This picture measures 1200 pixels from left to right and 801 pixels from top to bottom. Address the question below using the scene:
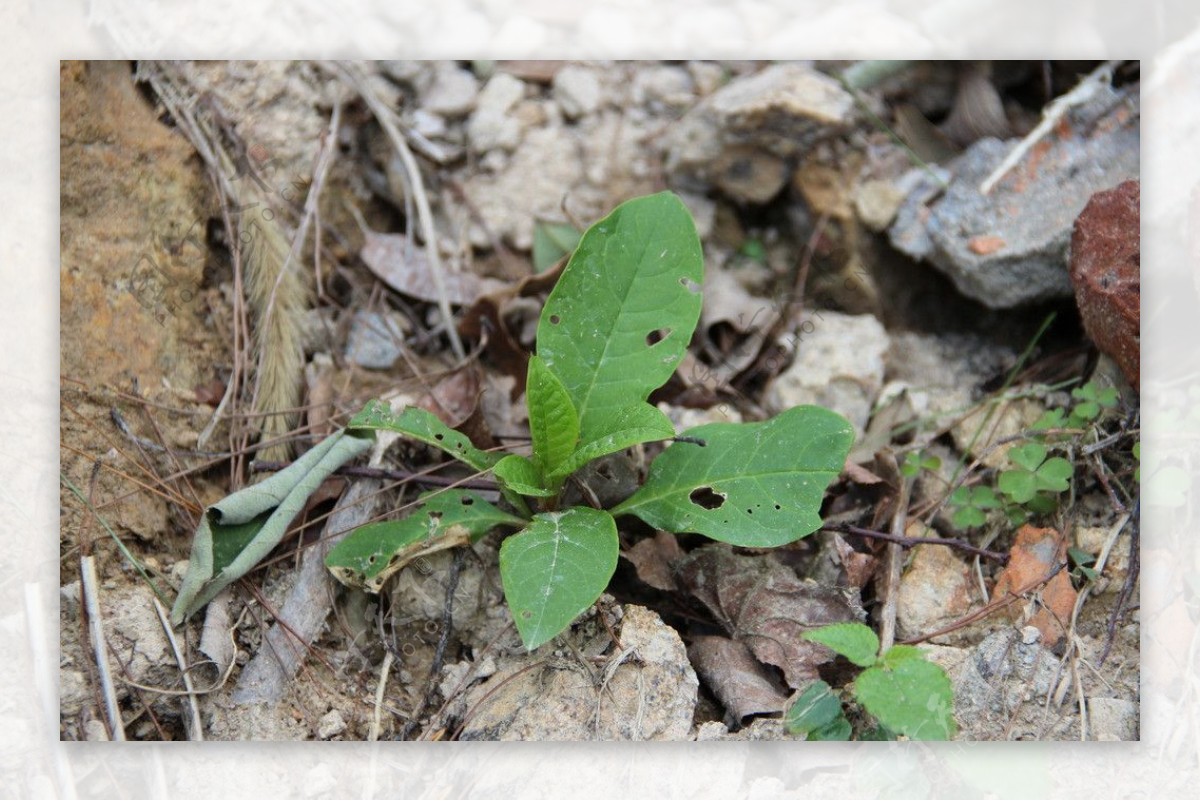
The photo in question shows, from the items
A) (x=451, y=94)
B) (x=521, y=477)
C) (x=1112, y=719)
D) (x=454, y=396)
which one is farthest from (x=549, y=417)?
(x=1112, y=719)

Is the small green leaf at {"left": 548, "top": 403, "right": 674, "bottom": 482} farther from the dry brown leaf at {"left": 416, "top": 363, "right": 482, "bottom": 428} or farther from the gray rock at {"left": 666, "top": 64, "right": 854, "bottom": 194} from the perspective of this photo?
the gray rock at {"left": 666, "top": 64, "right": 854, "bottom": 194}

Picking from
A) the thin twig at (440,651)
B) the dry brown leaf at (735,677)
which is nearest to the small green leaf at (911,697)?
the dry brown leaf at (735,677)

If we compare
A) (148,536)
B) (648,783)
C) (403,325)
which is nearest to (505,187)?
(403,325)

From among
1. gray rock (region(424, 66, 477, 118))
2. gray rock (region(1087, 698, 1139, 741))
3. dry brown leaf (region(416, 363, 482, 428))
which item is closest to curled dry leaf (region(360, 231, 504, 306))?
dry brown leaf (region(416, 363, 482, 428))

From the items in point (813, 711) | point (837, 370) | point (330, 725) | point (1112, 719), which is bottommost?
point (1112, 719)

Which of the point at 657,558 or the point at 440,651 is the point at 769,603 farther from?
the point at 440,651

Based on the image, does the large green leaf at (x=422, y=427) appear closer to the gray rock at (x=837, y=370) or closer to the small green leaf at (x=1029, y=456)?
the gray rock at (x=837, y=370)

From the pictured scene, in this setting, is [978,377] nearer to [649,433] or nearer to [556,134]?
[649,433]
